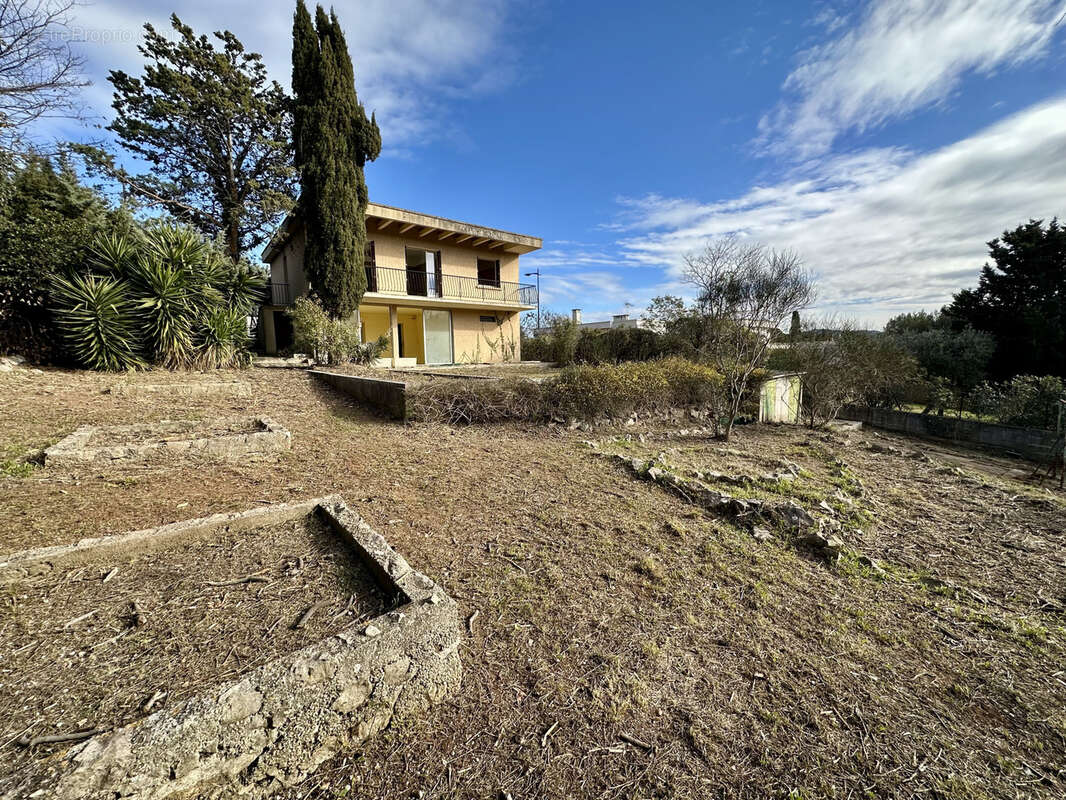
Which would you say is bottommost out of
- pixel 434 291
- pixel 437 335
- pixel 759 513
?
pixel 759 513

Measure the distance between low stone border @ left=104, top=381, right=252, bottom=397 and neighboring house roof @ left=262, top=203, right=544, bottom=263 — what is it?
27.0 feet

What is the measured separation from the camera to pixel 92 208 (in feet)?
28.4

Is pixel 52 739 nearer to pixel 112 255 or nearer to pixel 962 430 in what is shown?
pixel 112 255

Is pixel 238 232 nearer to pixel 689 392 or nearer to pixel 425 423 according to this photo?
pixel 425 423

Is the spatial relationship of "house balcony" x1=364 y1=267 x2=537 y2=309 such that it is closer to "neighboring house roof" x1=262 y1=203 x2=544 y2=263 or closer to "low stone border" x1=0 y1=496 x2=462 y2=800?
"neighboring house roof" x1=262 y1=203 x2=544 y2=263

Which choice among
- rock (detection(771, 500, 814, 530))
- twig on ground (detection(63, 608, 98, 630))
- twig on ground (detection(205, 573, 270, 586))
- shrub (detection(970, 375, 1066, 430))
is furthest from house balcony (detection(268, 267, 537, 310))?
shrub (detection(970, 375, 1066, 430))

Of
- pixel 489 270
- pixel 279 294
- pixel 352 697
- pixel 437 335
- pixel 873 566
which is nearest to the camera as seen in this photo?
pixel 352 697

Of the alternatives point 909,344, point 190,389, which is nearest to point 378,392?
point 190,389

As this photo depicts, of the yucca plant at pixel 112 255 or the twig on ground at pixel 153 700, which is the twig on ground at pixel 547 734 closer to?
the twig on ground at pixel 153 700

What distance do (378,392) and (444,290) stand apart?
9.61m

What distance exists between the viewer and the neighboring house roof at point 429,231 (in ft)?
42.8

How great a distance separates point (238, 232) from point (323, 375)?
1197 centimetres

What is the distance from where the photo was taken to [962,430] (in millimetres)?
9445

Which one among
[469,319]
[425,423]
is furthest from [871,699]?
[469,319]
